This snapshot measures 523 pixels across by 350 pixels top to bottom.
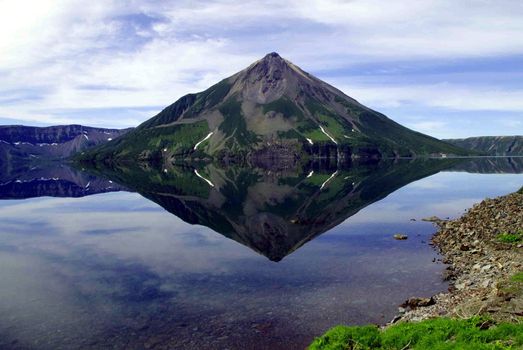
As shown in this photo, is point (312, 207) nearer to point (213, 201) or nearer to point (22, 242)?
point (213, 201)

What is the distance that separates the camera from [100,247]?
60.4m

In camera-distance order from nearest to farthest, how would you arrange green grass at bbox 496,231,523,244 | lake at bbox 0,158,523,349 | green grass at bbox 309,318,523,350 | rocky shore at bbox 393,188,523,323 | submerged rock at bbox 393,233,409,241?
green grass at bbox 309,318,523,350 < rocky shore at bbox 393,188,523,323 < lake at bbox 0,158,523,349 < green grass at bbox 496,231,523,244 < submerged rock at bbox 393,233,409,241

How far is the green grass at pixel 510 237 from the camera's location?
154 ft

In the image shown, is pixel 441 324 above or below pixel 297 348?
above

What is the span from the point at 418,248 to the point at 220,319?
1269 inches

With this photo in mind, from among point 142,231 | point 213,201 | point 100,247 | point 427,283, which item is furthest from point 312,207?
point 427,283

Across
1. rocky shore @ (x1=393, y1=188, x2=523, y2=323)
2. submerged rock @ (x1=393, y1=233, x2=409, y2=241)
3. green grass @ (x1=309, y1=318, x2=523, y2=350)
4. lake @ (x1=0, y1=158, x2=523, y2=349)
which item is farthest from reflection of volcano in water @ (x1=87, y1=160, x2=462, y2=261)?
green grass @ (x1=309, y1=318, x2=523, y2=350)

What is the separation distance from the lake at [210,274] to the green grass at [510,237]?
8.26 m

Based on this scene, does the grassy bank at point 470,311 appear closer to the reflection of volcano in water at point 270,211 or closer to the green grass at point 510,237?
the green grass at point 510,237

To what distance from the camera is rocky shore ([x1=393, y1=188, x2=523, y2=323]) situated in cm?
2656

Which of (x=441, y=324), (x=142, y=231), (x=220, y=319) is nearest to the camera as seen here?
(x=441, y=324)

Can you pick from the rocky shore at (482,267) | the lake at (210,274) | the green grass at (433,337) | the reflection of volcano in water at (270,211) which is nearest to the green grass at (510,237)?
the rocky shore at (482,267)

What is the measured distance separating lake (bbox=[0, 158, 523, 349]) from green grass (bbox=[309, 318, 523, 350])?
4890mm

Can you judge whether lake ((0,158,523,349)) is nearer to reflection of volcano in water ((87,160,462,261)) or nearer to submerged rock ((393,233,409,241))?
reflection of volcano in water ((87,160,462,261))
